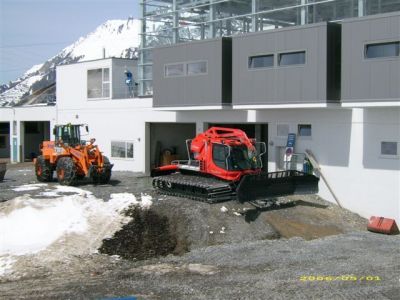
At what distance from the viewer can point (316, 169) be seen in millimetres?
22500

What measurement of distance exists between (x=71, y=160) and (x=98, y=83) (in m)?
10.2

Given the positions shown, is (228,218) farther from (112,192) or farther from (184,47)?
(184,47)

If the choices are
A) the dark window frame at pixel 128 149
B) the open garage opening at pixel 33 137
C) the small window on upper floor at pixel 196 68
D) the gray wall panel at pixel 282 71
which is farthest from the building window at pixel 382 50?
the open garage opening at pixel 33 137

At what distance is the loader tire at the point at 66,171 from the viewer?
24.2 meters

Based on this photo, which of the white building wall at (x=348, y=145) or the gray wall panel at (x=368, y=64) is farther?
the white building wall at (x=348, y=145)

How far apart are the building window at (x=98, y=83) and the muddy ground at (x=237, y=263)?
1321 centimetres

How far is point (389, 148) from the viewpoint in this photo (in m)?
20.4

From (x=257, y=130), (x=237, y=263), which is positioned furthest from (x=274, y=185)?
(x=257, y=130)

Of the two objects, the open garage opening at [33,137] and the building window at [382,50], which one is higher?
the building window at [382,50]

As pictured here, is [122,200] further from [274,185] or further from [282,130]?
[282,130]

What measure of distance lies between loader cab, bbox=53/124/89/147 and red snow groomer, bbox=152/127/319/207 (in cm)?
526

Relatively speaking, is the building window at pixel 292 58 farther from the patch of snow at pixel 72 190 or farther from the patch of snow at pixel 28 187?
the patch of snow at pixel 28 187

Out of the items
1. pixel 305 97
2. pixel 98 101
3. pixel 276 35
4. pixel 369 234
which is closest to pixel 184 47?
pixel 276 35

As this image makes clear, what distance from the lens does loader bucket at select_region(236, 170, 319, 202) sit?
19016 mm
